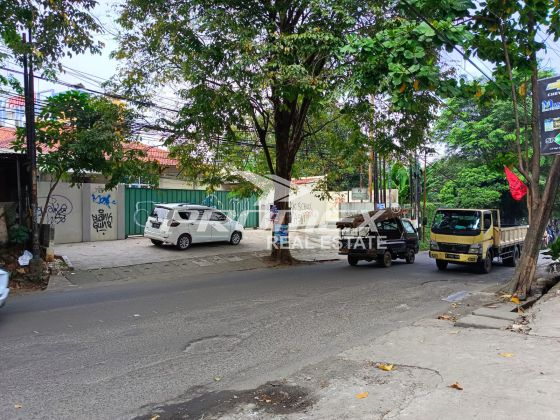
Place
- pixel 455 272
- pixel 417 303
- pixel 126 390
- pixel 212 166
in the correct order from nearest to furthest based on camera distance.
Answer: pixel 126 390 < pixel 417 303 < pixel 455 272 < pixel 212 166

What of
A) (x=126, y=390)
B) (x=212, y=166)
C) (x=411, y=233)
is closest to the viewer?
(x=126, y=390)

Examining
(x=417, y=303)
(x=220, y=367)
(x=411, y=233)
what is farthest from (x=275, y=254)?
(x=220, y=367)

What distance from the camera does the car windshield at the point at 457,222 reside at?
47.1 feet

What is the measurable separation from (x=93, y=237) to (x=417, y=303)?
44.3 ft

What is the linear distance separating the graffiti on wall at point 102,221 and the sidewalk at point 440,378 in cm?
1470

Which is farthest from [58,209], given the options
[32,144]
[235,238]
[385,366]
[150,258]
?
[385,366]

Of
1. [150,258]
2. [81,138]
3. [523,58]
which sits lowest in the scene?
[150,258]

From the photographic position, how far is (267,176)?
16641 millimetres

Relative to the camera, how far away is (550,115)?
851 centimetres

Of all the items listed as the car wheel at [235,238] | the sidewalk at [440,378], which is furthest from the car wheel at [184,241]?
the sidewalk at [440,378]

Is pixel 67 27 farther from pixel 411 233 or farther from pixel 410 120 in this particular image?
pixel 411 233

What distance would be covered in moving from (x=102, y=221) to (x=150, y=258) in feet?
14.0

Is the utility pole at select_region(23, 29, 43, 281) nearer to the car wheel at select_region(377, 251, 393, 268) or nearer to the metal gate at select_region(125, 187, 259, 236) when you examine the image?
the metal gate at select_region(125, 187, 259, 236)

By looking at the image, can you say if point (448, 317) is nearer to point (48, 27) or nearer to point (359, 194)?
point (48, 27)
